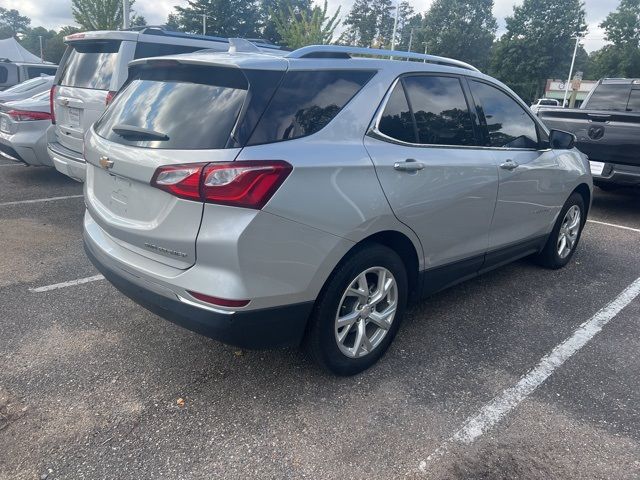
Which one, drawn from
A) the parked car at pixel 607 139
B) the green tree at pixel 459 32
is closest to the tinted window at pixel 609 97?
the parked car at pixel 607 139

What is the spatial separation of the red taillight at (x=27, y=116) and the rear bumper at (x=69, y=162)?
1.27 m

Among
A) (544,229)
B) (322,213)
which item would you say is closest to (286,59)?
(322,213)

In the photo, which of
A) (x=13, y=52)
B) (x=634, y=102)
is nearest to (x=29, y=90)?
(x=634, y=102)

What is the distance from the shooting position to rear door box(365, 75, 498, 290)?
9.66 ft

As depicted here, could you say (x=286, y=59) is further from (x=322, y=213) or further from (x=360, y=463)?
(x=360, y=463)

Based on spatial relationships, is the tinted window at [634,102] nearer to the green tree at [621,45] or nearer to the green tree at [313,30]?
the green tree at [313,30]

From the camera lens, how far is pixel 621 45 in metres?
49.6

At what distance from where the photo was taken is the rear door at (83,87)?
5660mm

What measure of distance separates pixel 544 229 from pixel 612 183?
3.00 m

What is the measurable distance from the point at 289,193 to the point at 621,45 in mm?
58218

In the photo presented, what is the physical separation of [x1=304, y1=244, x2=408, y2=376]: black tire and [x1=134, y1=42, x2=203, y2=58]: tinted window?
14.1ft

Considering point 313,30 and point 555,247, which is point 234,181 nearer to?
point 555,247

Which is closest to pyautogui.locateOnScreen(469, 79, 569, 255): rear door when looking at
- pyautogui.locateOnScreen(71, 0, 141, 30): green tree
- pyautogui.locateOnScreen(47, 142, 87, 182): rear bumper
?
pyautogui.locateOnScreen(47, 142, 87, 182): rear bumper

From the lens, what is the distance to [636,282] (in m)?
4.84
